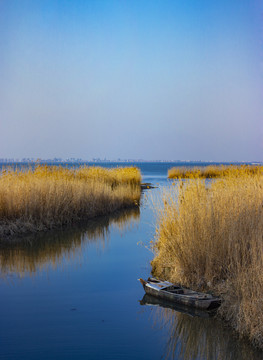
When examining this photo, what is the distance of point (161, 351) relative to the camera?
4.56 meters

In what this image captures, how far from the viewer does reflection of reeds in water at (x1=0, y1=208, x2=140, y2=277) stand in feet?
27.1

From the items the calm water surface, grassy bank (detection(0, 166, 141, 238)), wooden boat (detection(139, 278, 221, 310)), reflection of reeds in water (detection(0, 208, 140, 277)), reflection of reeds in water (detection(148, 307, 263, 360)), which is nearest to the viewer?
reflection of reeds in water (detection(148, 307, 263, 360))

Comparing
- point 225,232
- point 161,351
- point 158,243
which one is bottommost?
point 161,351

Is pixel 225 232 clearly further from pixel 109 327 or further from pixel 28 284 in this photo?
pixel 28 284

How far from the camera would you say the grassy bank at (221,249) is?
182 inches

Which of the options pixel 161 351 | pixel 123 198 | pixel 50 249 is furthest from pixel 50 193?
pixel 161 351

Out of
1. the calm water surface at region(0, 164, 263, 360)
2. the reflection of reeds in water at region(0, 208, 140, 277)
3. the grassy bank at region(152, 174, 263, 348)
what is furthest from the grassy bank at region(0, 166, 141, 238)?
the grassy bank at region(152, 174, 263, 348)

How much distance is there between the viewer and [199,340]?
4.86m

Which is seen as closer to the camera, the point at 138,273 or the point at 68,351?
the point at 68,351

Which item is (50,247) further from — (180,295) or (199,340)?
(199,340)

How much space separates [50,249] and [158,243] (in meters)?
3.11

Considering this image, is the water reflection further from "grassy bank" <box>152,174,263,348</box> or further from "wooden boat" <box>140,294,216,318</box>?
"grassy bank" <box>152,174,263,348</box>

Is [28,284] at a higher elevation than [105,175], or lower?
lower

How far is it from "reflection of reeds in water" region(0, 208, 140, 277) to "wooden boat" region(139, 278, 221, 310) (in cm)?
299
